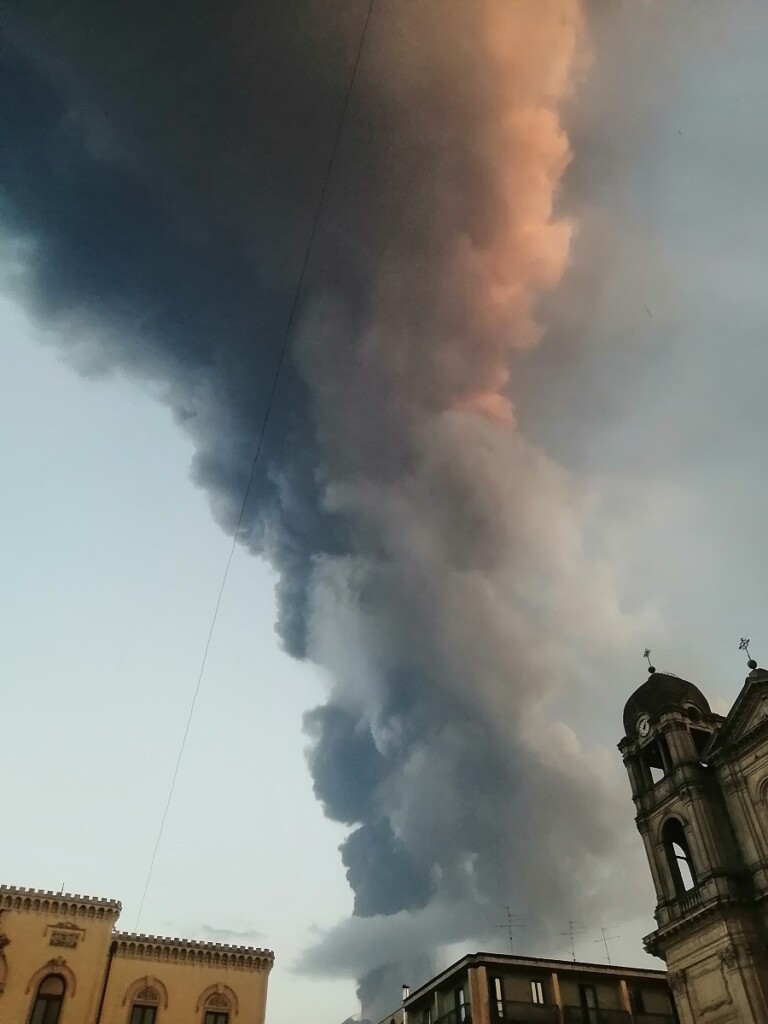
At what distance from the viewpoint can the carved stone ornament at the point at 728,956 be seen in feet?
116

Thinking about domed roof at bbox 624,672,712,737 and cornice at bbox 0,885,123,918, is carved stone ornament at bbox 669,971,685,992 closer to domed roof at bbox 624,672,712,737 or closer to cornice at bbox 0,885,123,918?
domed roof at bbox 624,672,712,737

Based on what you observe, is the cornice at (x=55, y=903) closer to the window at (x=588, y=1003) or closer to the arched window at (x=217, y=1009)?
the arched window at (x=217, y=1009)

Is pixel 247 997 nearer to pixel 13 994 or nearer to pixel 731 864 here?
pixel 13 994

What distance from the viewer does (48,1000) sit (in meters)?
39.6

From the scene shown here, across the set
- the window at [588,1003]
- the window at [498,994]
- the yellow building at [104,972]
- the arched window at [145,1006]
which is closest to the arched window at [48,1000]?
the yellow building at [104,972]

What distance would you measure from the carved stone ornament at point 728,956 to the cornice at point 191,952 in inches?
986

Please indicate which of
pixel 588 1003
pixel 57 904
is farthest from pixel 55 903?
pixel 588 1003

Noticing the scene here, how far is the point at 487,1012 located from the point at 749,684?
24.6 meters

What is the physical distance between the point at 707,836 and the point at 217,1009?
28017 mm

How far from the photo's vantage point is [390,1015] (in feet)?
198

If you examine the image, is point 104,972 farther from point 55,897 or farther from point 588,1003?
point 588,1003

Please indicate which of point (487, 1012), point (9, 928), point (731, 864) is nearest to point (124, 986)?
point (9, 928)

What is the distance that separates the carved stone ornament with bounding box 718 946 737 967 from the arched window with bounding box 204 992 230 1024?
26.2 metres

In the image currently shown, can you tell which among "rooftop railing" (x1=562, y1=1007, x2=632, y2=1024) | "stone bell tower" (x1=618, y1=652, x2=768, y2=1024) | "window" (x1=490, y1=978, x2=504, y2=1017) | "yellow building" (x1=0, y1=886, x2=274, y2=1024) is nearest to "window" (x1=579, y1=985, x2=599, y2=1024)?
"rooftop railing" (x1=562, y1=1007, x2=632, y2=1024)
